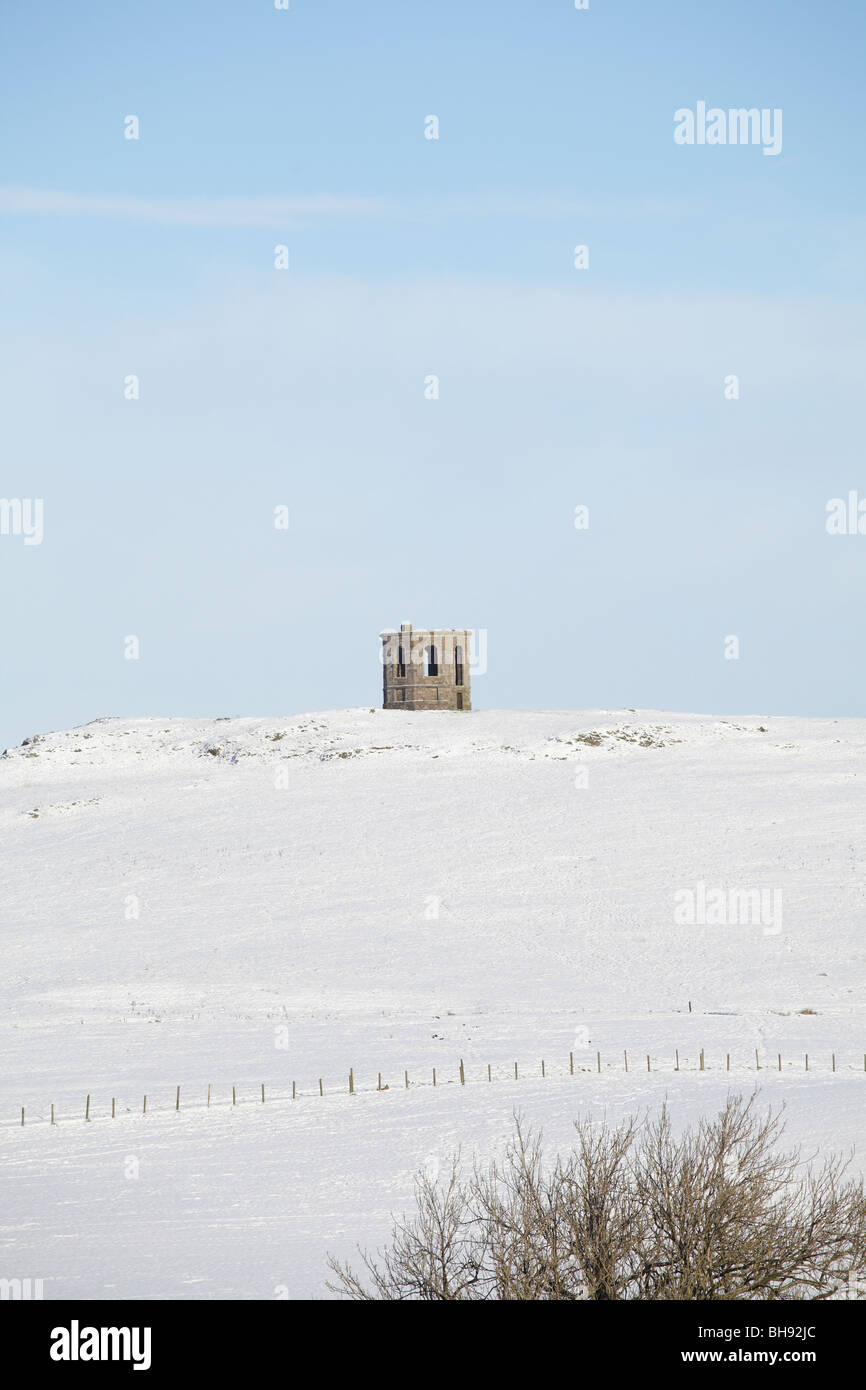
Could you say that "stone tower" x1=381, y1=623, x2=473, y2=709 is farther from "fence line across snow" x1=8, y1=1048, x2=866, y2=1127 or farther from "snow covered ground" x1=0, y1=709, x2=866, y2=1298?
"fence line across snow" x1=8, y1=1048, x2=866, y2=1127

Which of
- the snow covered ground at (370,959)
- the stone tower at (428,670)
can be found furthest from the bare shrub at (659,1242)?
the stone tower at (428,670)

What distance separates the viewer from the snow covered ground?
77.7 ft

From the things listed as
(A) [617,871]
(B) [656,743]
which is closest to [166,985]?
(A) [617,871]

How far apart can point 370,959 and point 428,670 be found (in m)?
43.5

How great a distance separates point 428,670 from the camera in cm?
8688

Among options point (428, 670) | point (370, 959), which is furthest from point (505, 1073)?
point (428, 670)

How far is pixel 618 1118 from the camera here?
26.8 m

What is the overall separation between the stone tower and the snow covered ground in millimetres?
3429

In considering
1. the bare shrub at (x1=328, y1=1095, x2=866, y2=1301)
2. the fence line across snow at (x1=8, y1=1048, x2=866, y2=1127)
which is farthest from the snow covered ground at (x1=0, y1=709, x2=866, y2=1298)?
the bare shrub at (x1=328, y1=1095, x2=866, y2=1301)

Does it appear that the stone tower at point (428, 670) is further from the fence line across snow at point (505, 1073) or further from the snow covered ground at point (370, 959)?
the fence line across snow at point (505, 1073)

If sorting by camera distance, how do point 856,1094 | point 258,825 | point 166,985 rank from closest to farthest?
point 856,1094 → point 166,985 → point 258,825

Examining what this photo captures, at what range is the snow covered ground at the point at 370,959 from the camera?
23688mm

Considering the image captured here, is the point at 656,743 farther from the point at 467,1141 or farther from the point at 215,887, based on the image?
the point at 467,1141
